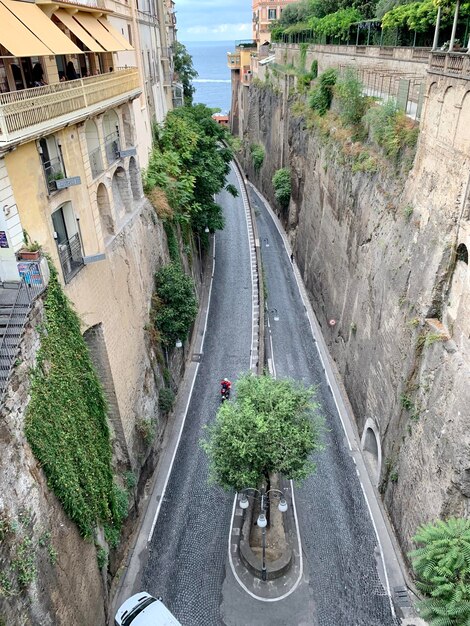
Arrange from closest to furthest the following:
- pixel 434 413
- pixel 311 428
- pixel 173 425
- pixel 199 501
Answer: pixel 434 413, pixel 311 428, pixel 199 501, pixel 173 425

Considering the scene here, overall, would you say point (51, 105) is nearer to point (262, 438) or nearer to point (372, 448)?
point (262, 438)

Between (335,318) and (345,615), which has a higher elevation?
(335,318)

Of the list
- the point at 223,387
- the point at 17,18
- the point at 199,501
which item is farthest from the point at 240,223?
the point at 17,18

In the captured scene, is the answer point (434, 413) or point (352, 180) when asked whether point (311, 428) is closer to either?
point (434, 413)

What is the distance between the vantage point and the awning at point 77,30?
1625 centimetres

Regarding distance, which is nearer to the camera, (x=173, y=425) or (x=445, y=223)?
(x=445, y=223)

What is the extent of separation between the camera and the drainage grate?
16.6 metres

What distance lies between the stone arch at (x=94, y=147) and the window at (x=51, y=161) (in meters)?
2.80

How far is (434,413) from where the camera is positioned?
16047 mm

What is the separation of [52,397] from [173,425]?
12.9 meters

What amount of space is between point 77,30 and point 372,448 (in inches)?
818

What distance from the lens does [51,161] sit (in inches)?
572

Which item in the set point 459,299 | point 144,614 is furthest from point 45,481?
point 459,299

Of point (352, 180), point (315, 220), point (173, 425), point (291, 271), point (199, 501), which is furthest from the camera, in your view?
point (291, 271)
